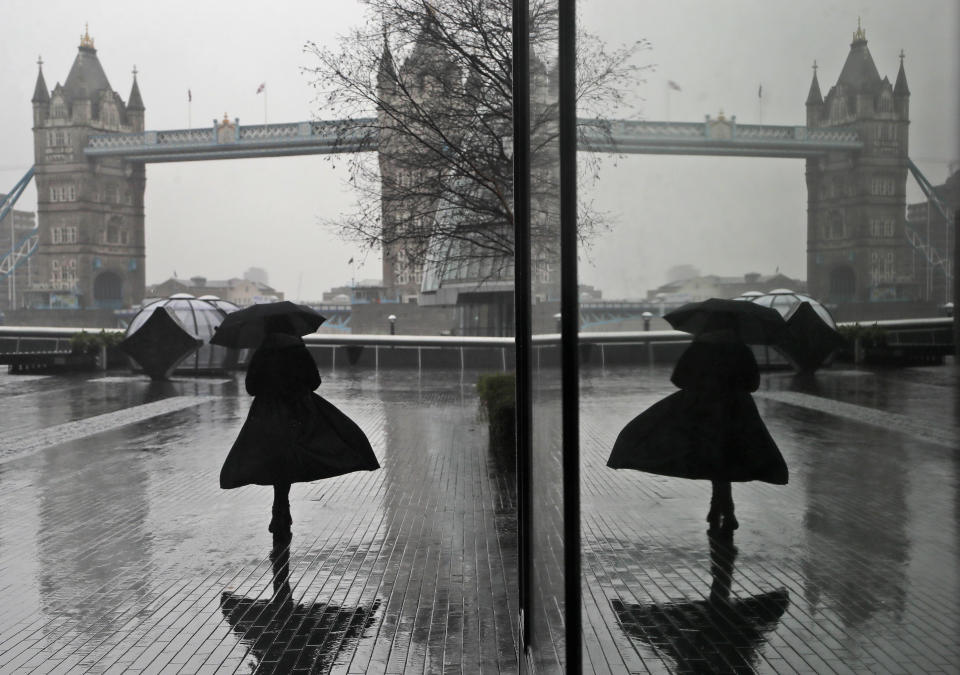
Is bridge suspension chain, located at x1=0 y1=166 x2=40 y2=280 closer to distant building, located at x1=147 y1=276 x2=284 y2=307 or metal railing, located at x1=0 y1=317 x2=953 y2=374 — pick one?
distant building, located at x1=147 y1=276 x2=284 y2=307

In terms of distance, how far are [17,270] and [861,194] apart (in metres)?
29.0

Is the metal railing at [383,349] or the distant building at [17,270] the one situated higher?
the distant building at [17,270]

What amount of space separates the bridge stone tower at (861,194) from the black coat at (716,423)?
19cm

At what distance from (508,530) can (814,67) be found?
21.5 ft

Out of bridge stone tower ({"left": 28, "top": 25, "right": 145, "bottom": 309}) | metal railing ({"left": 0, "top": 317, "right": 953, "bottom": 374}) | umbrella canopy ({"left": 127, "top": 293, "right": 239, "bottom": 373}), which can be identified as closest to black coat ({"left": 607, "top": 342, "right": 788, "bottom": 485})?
umbrella canopy ({"left": 127, "top": 293, "right": 239, "bottom": 373})

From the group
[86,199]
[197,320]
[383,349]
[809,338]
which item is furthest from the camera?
[86,199]

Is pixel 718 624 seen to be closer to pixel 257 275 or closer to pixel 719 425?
pixel 719 425

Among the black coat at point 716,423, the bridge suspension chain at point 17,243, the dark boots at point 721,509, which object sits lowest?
the dark boots at point 721,509

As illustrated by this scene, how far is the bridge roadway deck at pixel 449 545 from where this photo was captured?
65 centimetres

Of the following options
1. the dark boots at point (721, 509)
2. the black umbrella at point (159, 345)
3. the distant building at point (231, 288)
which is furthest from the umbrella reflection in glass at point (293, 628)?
the distant building at point (231, 288)

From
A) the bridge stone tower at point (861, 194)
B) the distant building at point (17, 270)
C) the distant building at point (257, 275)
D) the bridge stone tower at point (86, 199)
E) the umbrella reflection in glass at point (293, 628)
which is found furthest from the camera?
the bridge stone tower at point (86, 199)

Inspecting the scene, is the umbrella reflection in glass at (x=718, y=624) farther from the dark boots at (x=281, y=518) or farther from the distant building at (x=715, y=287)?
the dark boots at (x=281, y=518)

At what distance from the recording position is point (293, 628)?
4719 mm

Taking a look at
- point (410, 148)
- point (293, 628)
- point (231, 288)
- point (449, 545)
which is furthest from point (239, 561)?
point (231, 288)
